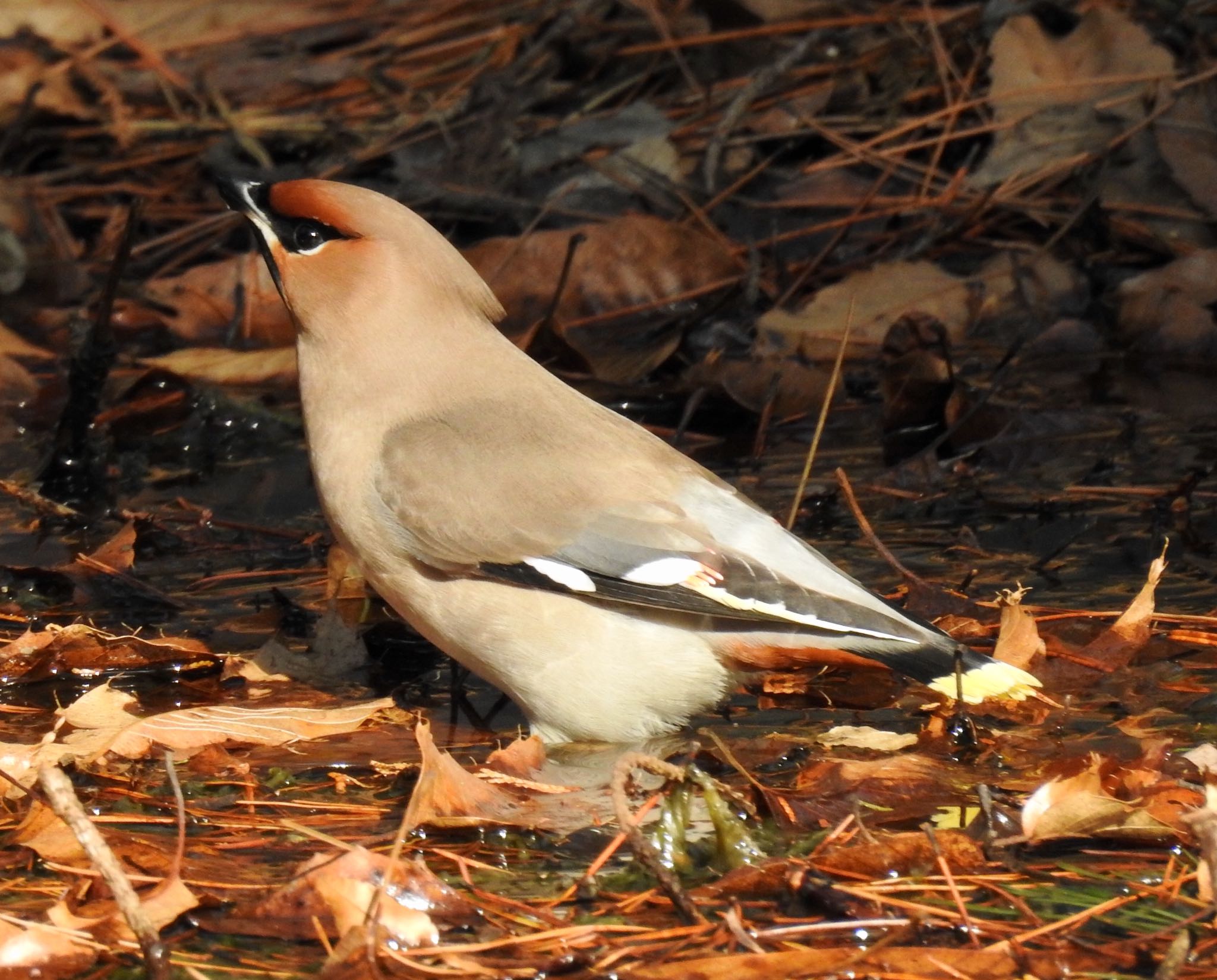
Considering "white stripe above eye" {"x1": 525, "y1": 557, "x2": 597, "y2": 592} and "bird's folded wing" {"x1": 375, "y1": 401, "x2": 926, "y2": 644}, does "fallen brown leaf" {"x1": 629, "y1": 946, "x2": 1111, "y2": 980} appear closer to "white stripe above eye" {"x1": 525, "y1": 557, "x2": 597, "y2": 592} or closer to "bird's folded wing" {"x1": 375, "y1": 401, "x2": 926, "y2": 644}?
"bird's folded wing" {"x1": 375, "y1": 401, "x2": 926, "y2": 644}

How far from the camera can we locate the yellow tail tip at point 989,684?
3174 millimetres

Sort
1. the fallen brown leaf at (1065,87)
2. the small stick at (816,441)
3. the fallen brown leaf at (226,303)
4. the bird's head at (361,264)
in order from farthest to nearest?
the fallen brown leaf at (1065,87), the fallen brown leaf at (226,303), the small stick at (816,441), the bird's head at (361,264)

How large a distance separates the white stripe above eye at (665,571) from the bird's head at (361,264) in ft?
2.58

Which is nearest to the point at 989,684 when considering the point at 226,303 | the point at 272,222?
the point at 272,222

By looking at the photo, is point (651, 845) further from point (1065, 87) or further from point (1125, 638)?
point (1065, 87)

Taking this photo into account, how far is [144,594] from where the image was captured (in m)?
4.07

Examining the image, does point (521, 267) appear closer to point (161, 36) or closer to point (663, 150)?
point (663, 150)

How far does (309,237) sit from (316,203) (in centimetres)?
9

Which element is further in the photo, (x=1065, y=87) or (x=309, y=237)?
(x=1065, y=87)

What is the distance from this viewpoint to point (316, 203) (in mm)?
3717

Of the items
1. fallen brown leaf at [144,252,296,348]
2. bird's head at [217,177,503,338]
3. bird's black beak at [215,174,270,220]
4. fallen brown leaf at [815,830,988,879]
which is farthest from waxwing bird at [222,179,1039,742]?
fallen brown leaf at [144,252,296,348]

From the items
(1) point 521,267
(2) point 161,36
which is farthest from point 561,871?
(2) point 161,36

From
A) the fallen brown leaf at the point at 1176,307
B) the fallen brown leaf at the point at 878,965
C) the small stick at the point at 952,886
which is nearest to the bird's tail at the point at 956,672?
the small stick at the point at 952,886

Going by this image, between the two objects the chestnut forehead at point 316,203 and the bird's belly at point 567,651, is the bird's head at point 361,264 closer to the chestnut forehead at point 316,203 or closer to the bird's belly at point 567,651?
the chestnut forehead at point 316,203
